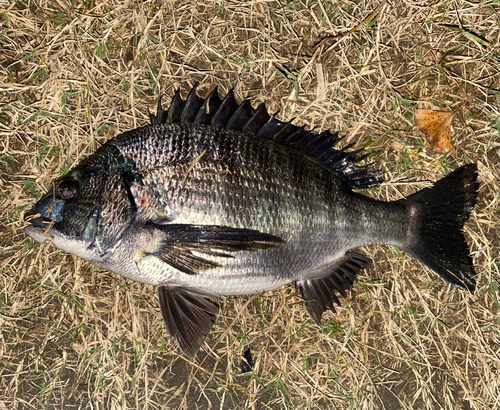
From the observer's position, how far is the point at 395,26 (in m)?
3.12

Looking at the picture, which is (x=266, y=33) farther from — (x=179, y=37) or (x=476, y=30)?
(x=476, y=30)

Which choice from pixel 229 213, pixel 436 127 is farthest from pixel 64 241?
pixel 436 127

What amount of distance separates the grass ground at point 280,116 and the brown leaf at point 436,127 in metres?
0.06

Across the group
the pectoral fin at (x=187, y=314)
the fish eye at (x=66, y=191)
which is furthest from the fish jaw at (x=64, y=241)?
the pectoral fin at (x=187, y=314)

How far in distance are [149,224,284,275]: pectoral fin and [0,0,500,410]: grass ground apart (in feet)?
2.51

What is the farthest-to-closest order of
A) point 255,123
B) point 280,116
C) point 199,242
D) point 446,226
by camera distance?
point 280,116, point 446,226, point 255,123, point 199,242

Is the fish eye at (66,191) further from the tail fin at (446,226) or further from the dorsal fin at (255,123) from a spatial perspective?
the tail fin at (446,226)

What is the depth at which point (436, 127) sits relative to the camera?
3117 millimetres

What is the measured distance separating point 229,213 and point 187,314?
807 millimetres

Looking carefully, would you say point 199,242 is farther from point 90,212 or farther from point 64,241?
point 64,241

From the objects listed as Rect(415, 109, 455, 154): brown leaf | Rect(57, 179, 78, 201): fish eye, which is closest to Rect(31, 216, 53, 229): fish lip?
Rect(57, 179, 78, 201): fish eye

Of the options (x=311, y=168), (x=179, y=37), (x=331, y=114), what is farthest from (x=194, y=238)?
(x=179, y=37)

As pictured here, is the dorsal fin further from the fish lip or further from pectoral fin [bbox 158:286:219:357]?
pectoral fin [bbox 158:286:219:357]

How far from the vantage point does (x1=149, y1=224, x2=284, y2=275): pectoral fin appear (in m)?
2.44
